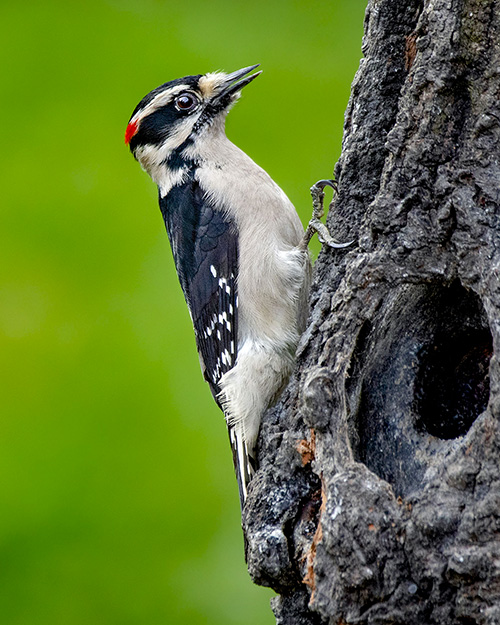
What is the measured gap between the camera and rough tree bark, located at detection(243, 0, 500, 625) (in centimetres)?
212

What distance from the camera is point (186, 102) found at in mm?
4207

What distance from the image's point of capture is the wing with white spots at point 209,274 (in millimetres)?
3736

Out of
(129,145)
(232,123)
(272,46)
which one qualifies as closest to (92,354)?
(129,145)

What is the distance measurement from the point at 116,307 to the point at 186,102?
1.03 m

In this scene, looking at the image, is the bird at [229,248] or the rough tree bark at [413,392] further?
the bird at [229,248]

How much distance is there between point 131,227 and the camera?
4.40m

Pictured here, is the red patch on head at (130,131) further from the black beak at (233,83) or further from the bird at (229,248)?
the black beak at (233,83)

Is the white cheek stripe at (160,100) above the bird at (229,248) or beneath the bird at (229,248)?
above

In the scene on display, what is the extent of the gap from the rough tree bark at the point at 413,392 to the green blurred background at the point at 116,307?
1479 mm

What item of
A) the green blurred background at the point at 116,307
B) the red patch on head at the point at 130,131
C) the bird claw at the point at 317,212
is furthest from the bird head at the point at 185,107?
the bird claw at the point at 317,212

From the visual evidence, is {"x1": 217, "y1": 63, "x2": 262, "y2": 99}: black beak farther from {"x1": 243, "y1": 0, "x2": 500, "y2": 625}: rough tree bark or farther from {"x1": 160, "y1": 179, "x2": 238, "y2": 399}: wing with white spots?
{"x1": 243, "y1": 0, "x2": 500, "y2": 625}: rough tree bark

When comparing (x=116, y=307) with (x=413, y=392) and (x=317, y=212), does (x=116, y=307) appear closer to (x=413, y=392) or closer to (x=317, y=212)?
(x=317, y=212)

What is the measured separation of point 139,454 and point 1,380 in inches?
29.7

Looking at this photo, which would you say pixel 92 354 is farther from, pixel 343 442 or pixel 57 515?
pixel 343 442
